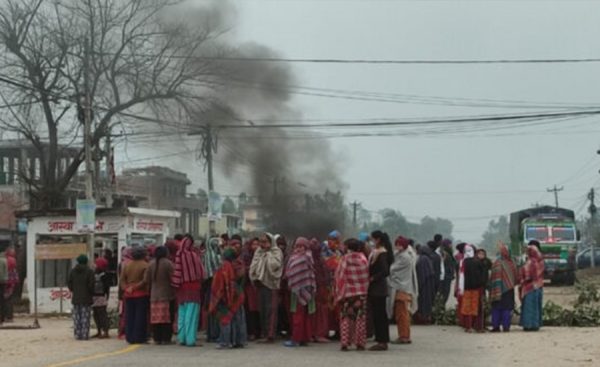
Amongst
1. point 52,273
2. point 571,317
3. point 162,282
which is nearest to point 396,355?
point 162,282

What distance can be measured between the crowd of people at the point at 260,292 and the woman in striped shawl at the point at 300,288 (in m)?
0.01

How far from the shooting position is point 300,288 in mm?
12023

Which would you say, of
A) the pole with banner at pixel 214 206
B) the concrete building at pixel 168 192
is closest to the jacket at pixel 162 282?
the pole with banner at pixel 214 206

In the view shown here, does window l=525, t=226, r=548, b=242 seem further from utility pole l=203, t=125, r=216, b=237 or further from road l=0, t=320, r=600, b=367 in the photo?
road l=0, t=320, r=600, b=367

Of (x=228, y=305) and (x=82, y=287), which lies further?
(x=82, y=287)

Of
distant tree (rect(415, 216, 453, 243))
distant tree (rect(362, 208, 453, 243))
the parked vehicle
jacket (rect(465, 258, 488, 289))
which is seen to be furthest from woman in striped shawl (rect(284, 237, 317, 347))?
distant tree (rect(415, 216, 453, 243))

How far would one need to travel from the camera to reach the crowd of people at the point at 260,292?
38.5ft

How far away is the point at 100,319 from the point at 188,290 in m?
2.74

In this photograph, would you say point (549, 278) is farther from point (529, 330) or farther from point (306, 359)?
point (306, 359)

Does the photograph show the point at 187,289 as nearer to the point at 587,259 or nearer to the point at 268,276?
the point at 268,276

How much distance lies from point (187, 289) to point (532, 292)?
6239mm

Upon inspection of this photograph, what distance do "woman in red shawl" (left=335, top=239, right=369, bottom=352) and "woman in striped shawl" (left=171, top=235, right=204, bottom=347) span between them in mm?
2111

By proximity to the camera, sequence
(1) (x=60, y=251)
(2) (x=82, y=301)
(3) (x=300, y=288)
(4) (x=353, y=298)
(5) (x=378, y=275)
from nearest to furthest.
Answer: (4) (x=353, y=298) < (5) (x=378, y=275) < (3) (x=300, y=288) < (2) (x=82, y=301) < (1) (x=60, y=251)

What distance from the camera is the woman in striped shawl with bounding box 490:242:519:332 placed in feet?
48.2
